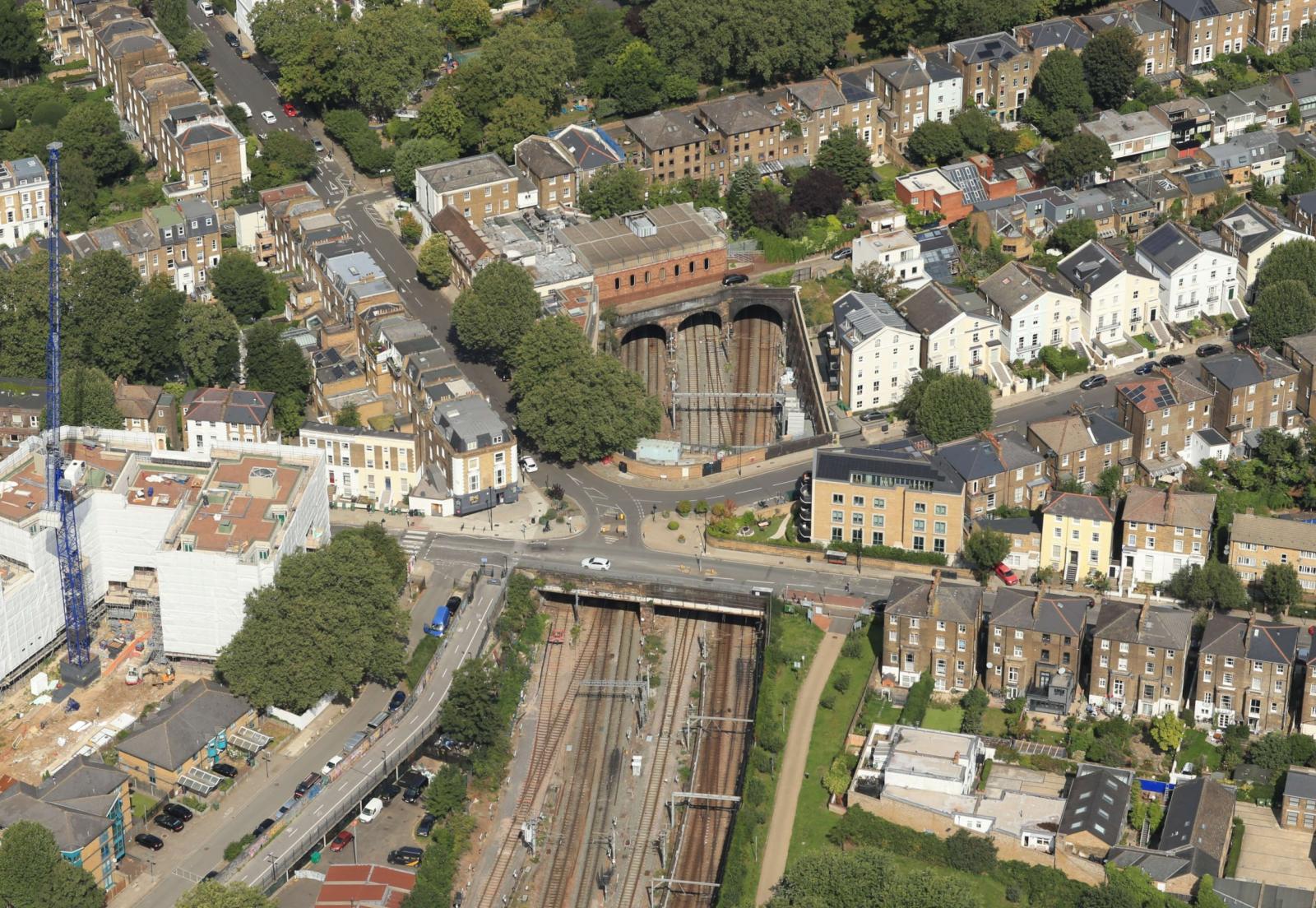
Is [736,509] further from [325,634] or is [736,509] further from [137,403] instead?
[137,403]

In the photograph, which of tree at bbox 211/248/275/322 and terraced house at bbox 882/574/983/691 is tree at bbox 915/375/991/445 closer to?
terraced house at bbox 882/574/983/691

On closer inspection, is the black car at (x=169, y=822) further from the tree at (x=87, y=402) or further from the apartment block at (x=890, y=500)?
the apartment block at (x=890, y=500)

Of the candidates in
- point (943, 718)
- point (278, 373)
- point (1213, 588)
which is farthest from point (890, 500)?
point (278, 373)

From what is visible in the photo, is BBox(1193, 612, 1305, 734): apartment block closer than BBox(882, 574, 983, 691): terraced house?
Yes

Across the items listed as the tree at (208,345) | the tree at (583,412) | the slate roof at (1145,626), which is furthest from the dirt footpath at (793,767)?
the tree at (208,345)

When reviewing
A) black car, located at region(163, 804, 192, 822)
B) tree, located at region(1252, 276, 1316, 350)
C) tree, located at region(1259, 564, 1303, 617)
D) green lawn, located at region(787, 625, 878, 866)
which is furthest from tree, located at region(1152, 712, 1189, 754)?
black car, located at region(163, 804, 192, 822)

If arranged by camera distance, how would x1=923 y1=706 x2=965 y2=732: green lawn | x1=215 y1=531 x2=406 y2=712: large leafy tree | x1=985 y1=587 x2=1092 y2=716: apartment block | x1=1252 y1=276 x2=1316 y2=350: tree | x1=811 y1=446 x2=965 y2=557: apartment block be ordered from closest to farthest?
x1=215 y1=531 x2=406 y2=712: large leafy tree
x1=985 y1=587 x2=1092 y2=716: apartment block
x1=923 y1=706 x2=965 y2=732: green lawn
x1=811 y1=446 x2=965 y2=557: apartment block
x1=1252 y1=276 x2=1316 y2=350: tree
